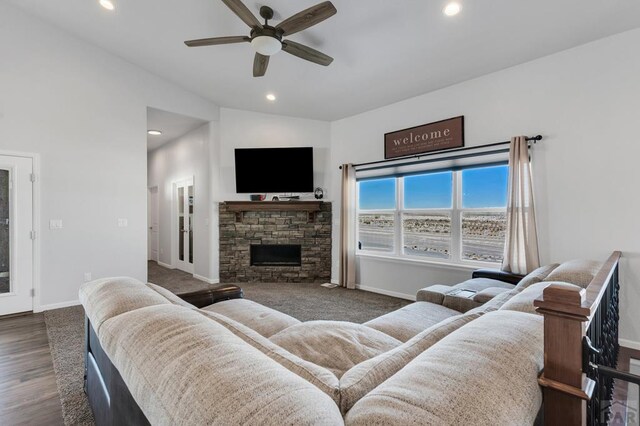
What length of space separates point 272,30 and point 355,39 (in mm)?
975

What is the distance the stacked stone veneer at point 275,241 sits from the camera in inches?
220

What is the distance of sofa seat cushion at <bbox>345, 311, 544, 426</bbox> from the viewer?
0.58 m

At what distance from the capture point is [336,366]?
49.1 inches

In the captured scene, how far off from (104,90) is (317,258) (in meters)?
4.11

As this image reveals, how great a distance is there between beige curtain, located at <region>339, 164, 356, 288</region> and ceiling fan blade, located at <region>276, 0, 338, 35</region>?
2721 millimetres

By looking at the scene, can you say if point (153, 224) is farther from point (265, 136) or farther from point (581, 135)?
point (581, 135)

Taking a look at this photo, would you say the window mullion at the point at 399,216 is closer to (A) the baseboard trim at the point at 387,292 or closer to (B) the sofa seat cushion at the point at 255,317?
(A) the baseboard trim at the point at 387,292

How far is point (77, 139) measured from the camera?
418 centimetres

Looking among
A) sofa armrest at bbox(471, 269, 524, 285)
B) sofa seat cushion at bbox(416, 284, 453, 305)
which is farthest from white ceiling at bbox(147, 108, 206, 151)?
sofa armrest at bbox(471, 269, 524, 285)

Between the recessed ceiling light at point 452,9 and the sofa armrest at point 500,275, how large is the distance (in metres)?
2.60

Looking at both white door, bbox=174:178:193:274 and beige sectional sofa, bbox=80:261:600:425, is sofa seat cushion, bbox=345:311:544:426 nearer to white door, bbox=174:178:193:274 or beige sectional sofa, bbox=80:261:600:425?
beige sectional sofa, bbox=80:261:600:425

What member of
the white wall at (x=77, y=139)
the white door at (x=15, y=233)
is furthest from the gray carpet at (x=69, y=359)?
the white wall at (x=77, y=139)

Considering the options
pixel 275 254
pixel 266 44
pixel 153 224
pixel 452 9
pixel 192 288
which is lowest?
pixel 192 288

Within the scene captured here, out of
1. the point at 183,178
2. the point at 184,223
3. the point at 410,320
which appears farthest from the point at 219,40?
the point at 184,223
